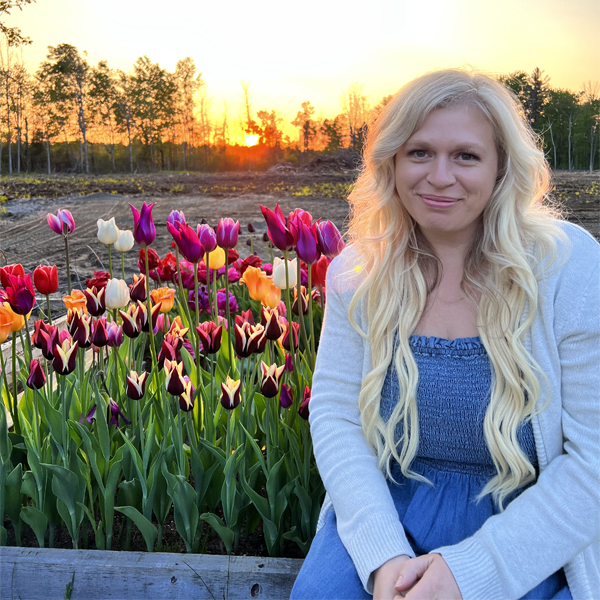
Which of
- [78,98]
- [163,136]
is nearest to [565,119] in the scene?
[163,136]

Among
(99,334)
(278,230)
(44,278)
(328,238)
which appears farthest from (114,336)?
(328,238)

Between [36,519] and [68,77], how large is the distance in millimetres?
39523

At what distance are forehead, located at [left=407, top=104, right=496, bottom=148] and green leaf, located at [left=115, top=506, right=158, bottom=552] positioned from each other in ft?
3.76

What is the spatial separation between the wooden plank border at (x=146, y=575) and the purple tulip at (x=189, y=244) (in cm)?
84

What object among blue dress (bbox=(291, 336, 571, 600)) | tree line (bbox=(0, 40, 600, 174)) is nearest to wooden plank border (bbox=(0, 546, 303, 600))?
blue dress (bbox=(291, 336, 571, 600))

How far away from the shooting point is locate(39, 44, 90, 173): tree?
118ft

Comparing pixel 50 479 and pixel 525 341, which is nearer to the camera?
pixel 525 341

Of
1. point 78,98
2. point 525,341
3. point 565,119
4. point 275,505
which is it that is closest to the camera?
point 525,341

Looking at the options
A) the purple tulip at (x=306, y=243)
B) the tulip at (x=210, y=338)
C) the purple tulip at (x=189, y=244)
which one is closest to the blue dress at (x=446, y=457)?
the purple tulip at (x=306, y=243)

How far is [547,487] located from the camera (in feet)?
4.16

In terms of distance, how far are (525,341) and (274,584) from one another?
2.80 feet

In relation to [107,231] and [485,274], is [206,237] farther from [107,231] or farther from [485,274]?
[485,274]

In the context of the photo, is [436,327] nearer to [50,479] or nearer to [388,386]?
[388,386]

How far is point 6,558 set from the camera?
1.66 m
